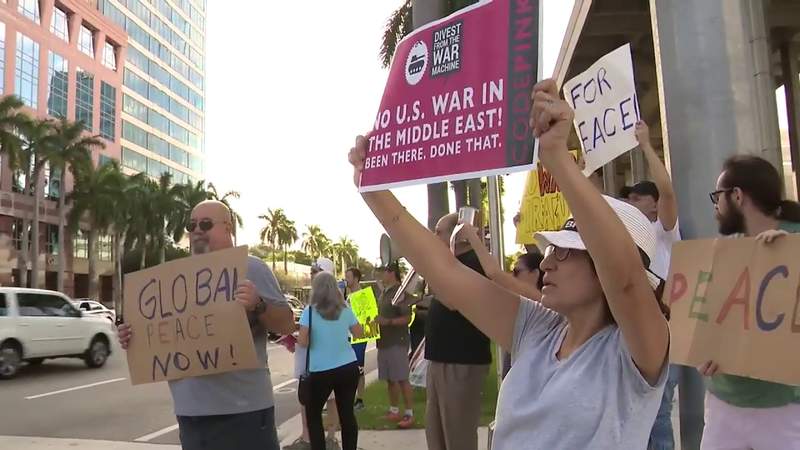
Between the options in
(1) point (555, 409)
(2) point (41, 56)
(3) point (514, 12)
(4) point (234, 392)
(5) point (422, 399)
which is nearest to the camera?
(1) point (555, 409)

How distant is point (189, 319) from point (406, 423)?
4970 mm

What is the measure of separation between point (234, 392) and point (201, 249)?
716 mm

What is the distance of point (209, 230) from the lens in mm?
3414

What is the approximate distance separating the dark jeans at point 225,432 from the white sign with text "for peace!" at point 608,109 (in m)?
2.18

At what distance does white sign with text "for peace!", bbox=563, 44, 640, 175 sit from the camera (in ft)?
12.0

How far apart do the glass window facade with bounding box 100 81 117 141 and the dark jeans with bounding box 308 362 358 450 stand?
6449cm

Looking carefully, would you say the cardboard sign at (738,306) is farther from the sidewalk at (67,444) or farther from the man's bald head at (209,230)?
the sidewalk at (67,444)

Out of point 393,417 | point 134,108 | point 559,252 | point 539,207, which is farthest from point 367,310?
point 134,108

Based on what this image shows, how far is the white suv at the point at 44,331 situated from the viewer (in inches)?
531

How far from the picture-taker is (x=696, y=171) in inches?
125

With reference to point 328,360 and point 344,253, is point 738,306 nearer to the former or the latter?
point 328,360

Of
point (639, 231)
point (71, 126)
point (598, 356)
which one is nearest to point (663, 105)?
point (639, 231)

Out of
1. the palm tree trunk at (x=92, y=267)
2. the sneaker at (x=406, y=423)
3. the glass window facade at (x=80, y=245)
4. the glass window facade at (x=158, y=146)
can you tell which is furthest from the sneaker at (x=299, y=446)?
the glass window facade at (x=158, y=146)

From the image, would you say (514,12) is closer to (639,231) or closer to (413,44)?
(413,44)
